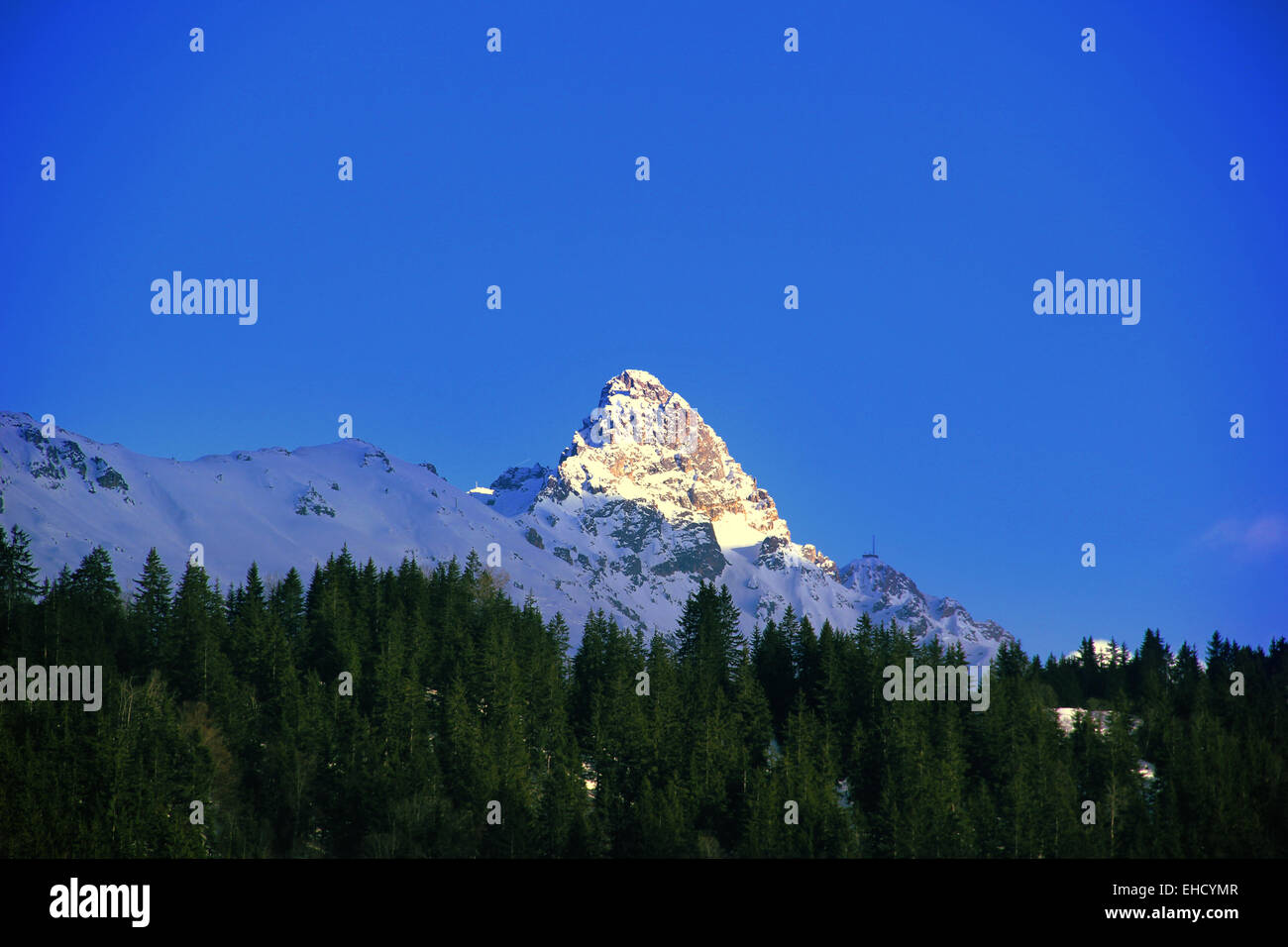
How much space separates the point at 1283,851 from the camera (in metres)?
86.8

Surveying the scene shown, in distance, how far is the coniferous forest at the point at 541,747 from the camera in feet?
238

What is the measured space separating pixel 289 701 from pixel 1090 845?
175ft

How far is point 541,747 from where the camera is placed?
86.6 meters

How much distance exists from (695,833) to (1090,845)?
25.2 m

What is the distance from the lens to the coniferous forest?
2854 inches

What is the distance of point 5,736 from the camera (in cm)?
6906
